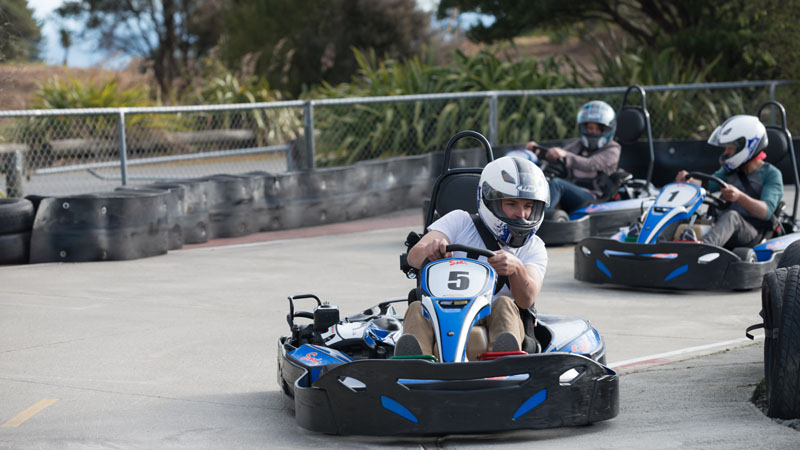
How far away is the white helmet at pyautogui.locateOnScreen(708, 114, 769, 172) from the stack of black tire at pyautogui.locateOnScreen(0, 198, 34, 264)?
5398 mm

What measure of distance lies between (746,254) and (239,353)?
3723mm

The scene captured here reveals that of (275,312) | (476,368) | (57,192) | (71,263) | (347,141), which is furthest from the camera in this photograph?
(347,141)

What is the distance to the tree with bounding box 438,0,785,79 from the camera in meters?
19.1

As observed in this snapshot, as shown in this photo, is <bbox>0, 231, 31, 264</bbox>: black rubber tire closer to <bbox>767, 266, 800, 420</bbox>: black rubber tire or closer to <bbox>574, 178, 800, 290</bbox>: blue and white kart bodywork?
<bbox>574, 178, 800, 290</bbox>: blue and white kart bodywork

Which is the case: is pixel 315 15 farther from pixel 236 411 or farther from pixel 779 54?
pixel 236 411

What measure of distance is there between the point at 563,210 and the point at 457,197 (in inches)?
204

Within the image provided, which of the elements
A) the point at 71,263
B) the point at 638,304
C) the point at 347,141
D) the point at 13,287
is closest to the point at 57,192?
the point at 347,141

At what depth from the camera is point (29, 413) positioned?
501 cm

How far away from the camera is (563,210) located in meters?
10.7

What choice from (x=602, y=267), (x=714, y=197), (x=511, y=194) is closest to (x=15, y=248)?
(x=602, y=267)

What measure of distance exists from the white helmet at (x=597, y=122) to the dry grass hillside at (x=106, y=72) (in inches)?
206

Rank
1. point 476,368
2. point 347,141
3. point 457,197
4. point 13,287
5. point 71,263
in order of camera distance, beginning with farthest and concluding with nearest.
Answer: point 347,141
point 71,263
point 13,287
point 457,197
point 476,368

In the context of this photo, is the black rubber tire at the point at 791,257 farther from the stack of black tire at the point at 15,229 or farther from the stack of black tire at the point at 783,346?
the stack of black tire at the point at 15,229

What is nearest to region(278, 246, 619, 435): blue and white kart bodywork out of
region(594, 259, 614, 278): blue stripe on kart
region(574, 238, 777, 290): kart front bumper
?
region(574, 238, 777, 290): kart front bumper
